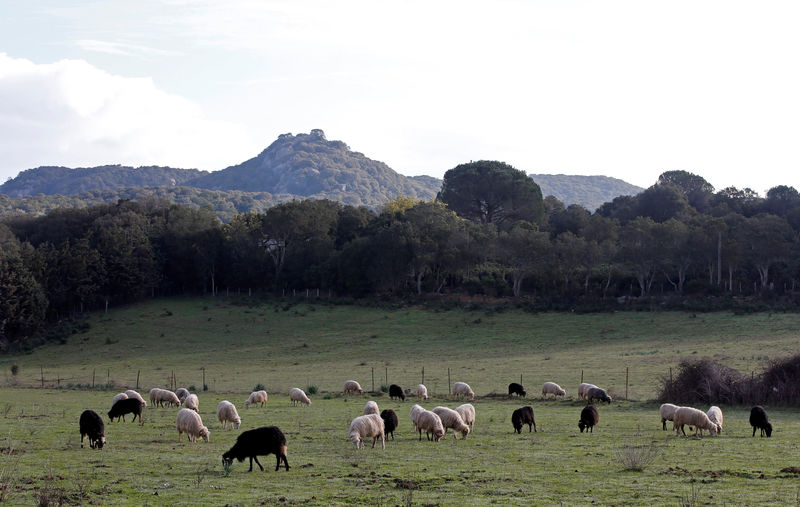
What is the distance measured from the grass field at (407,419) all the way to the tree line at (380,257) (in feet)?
28.0

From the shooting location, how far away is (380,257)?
260 ft

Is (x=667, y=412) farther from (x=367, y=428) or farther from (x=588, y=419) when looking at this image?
(x=367, y=428)

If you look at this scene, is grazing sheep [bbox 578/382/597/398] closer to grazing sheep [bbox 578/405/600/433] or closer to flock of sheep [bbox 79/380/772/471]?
flock of sheep [bbox 79/380/772/471]

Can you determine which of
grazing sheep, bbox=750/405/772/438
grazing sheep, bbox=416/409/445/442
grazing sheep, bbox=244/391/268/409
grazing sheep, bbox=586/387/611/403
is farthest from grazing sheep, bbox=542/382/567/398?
grazing sheep, bbox=416/409/445/442

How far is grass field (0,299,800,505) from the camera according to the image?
45.7 ft

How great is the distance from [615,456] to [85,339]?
6223 cm

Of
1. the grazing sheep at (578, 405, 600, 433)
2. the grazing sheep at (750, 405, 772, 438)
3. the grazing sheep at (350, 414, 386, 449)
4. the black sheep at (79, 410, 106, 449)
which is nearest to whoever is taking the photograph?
the black sheep at (79, 410, 106, 449)

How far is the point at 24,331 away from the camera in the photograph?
72438 millimetres

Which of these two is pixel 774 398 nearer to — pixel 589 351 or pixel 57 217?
pixel 589 351

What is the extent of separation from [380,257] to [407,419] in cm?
5293

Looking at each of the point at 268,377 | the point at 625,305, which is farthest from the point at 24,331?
the point at 625,305

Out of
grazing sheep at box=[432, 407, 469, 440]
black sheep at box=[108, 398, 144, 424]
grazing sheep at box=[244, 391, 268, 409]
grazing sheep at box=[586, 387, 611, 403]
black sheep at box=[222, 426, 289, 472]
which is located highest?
black sheep at box=[222, 426, 289, 472]

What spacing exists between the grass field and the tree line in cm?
853

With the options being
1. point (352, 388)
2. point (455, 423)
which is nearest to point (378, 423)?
point (455, 423)
